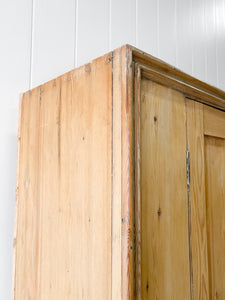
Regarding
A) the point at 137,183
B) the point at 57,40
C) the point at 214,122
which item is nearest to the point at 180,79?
the point at 214,122

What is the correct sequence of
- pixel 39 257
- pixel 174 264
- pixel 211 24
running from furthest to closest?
1. pixel 211 24
2. pixel 39 257
3. pixel 174 264

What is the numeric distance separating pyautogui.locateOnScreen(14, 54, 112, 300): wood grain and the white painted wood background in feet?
0.22

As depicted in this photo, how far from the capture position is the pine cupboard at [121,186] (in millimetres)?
526

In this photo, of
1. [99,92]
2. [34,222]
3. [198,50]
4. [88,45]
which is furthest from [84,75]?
[198,50]

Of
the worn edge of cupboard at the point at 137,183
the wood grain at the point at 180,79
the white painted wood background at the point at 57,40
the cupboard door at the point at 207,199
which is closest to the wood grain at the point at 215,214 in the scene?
the cupboard door at the point at 207,199

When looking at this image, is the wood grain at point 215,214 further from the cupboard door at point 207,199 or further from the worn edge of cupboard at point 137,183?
the worn edge of cupboard at point 137,183

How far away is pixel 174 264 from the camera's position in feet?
2.00

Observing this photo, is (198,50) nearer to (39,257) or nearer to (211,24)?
(211,24)

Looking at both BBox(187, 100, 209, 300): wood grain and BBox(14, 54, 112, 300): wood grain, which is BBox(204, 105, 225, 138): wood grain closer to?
BBox(187, 100, 209, 300): wood grain

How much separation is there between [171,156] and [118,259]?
0.81ft

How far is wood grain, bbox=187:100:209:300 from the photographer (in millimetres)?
666

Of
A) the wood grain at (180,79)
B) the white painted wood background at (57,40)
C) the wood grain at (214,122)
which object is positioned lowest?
the wood grain at (214,122)

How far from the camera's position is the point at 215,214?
77 centimetres

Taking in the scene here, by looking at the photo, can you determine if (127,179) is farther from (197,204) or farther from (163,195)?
(197,204)
